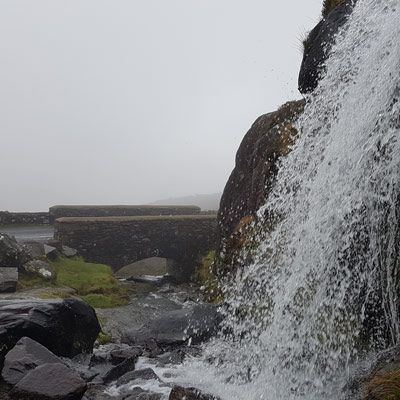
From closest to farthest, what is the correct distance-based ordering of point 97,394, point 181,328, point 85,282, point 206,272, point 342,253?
point 342,253 → point 97,394 → point 181,328 → point 85,282 → point 206,272

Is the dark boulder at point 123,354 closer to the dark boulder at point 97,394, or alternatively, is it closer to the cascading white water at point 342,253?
the dark boulder at point 97,394

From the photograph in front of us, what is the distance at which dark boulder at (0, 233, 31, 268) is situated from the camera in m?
16.8

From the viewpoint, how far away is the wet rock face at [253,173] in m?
11.8

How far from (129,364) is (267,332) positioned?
9.36 ft

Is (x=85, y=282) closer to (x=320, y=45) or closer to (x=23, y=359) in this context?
(x=23, y=359)

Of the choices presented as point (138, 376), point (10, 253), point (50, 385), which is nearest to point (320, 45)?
point (138, 376)

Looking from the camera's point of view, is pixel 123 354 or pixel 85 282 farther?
pixel 85 282

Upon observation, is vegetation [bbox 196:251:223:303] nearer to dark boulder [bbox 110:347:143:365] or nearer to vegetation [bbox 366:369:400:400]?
dark boulder [bbox 110:347:143:365]

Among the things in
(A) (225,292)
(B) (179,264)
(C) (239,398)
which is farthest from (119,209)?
(C) (239,398)

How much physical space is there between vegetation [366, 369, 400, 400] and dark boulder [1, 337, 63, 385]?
4.77 meters

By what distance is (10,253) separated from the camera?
55.8 ft

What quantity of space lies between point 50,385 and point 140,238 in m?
19.4

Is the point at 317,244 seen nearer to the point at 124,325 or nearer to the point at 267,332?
the point at 267,332

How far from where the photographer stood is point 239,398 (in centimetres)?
664
